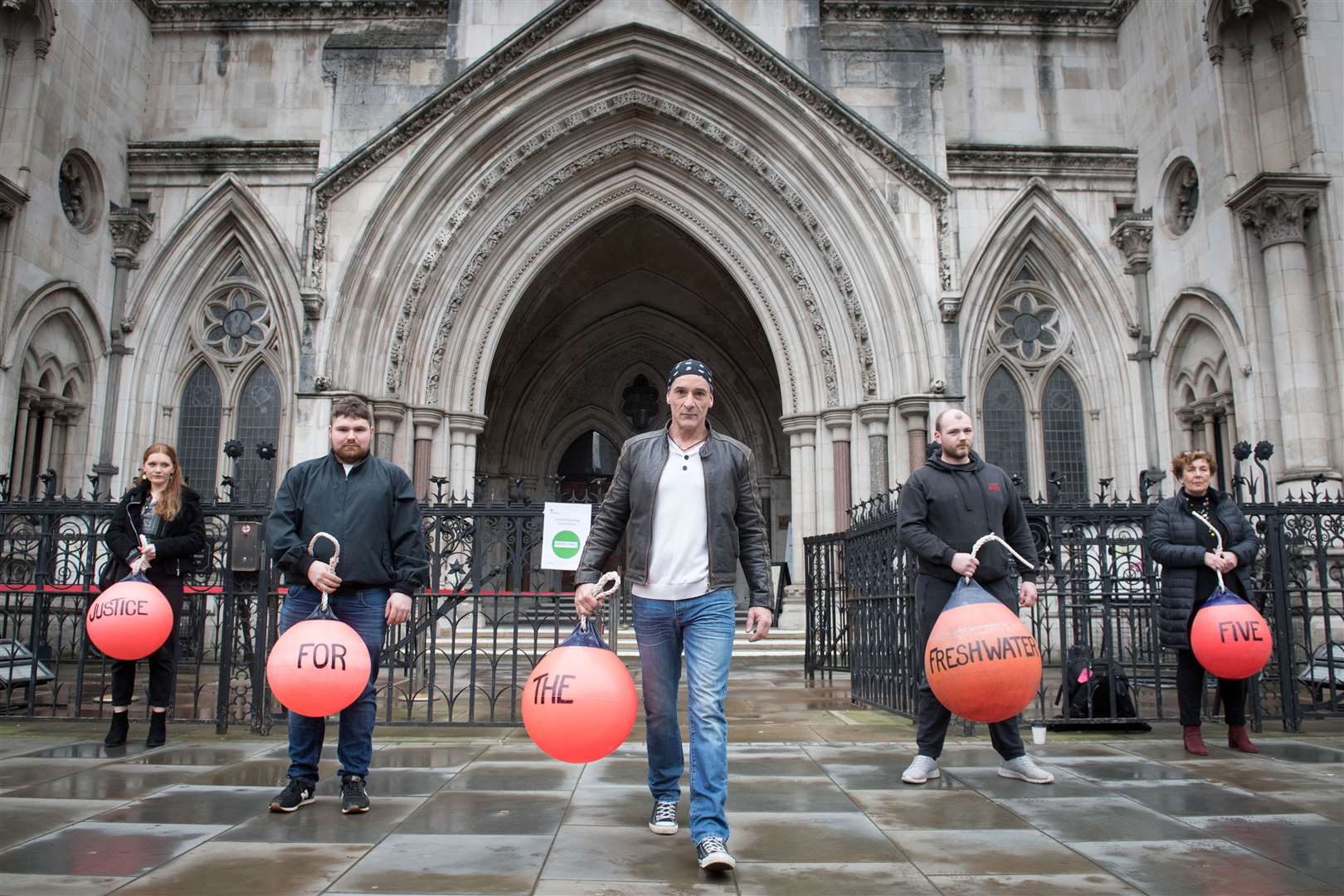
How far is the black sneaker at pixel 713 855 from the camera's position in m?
3.54

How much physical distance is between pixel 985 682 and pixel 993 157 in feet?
45.1

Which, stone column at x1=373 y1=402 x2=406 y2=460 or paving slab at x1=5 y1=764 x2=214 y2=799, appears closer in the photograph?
paving slab at x1=5 y1=764 x2=214 y2=799

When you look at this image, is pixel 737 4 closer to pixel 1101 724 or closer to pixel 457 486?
pixel 457 486

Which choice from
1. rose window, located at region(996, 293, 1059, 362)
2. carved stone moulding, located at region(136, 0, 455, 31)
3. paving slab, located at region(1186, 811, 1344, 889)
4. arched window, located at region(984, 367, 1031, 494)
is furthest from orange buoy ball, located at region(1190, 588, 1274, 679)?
carved stone moulding, located at region(136, 0, 455, 31)

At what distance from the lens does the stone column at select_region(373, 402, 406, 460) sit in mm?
15570

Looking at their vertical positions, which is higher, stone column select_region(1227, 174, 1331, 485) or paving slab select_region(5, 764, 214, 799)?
stone column select_region(1227, 174, 1331, 485)

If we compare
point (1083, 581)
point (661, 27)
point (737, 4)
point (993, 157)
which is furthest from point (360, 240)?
point (1083, 581)

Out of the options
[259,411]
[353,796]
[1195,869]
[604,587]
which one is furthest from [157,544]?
[259,411]

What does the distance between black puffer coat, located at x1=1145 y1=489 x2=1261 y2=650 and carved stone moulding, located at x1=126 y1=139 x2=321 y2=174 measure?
14389 millimetres

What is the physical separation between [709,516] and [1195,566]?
392cm

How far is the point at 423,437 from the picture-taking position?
1614 centimetres

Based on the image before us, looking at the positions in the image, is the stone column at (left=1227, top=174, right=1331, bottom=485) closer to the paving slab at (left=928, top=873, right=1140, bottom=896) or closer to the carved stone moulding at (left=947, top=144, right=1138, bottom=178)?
the carved stone moulding at (left=947, top=144, right=1138, bottom=178)

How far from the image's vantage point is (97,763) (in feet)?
19.3

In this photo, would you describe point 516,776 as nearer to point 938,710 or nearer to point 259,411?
point 938,710
